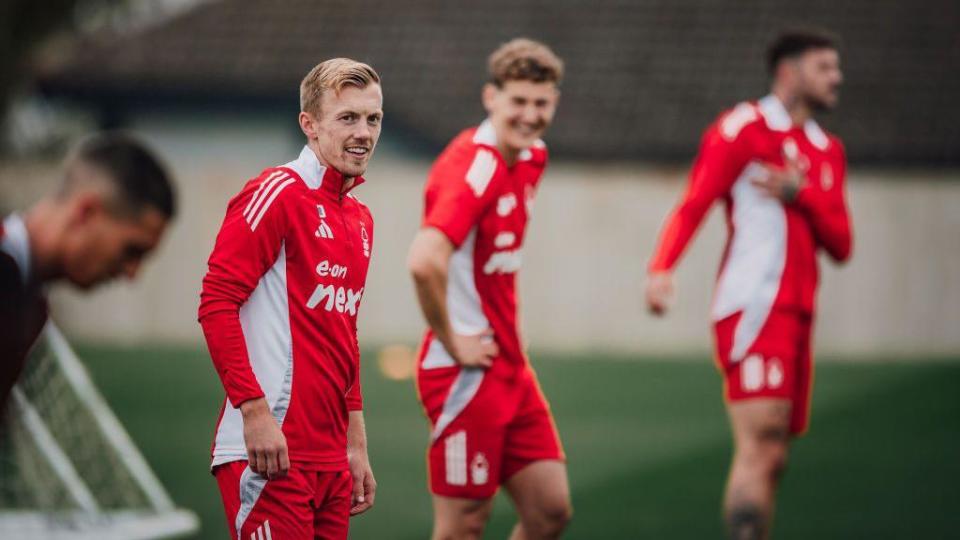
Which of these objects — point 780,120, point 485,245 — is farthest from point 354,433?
point 780,120

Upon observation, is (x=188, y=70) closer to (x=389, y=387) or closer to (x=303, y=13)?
(x=303, y=13)

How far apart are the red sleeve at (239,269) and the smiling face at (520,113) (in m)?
1.63

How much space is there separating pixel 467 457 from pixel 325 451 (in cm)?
138

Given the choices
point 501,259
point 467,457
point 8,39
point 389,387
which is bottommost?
point 389,387

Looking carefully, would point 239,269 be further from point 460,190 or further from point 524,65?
point 524,65

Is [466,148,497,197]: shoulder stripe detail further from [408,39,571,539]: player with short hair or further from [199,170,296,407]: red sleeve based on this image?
[199,170,296,407]: red sleeve

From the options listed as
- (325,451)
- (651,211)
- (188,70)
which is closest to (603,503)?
(325,451)

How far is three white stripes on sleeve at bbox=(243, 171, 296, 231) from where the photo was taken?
418 centimetres

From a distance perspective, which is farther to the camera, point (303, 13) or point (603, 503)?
point (303, 13)

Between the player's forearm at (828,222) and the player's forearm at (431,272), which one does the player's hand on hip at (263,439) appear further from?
the player's forearm at (828,222)

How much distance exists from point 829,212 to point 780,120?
1.67 ft

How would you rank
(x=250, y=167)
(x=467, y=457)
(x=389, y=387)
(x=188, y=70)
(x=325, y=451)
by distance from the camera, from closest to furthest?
(x=325, y=451) < (x=467, y=457) < (x=389, y=387) < (x=250, y=167) < (x=188, y=70)

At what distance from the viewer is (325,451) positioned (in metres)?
4.31

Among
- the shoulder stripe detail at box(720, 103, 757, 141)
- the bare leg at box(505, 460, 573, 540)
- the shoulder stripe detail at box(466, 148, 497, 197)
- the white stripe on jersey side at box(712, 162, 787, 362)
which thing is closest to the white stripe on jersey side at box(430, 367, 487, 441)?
the bare leg at box(505, 460, 573, 540)
